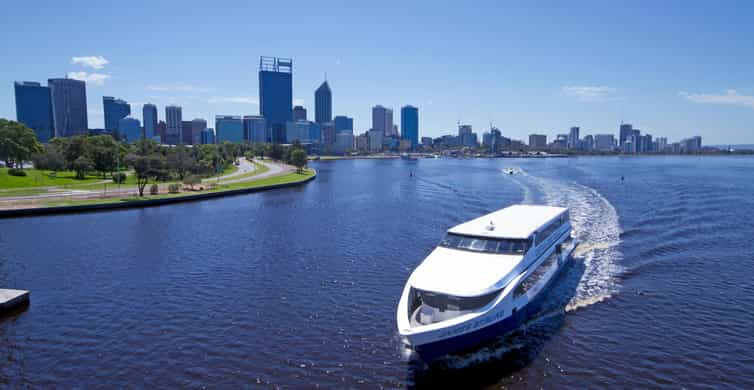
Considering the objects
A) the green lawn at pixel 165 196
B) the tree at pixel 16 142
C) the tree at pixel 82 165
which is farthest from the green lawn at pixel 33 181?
the green lawn at pixel 165 196

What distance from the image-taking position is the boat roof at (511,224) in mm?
27531

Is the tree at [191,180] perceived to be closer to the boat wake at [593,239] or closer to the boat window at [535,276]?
the boat wake at [593,239]

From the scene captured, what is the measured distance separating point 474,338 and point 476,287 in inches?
88.1

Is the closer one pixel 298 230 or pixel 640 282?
pixel 640 282


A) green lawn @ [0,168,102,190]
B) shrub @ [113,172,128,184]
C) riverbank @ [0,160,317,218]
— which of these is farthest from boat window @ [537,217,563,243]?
green lawn @ [0,168,102,190]

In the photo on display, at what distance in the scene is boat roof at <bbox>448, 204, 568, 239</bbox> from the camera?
27.5 metres

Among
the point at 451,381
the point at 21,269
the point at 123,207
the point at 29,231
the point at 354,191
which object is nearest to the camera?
the point at 451,381

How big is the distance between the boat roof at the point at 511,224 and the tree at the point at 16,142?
105788 mm

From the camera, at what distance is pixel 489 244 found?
26703mm

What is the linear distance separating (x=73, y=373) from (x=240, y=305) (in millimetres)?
9352


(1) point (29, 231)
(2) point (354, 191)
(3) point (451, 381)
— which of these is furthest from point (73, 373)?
(2) point (354, 191)

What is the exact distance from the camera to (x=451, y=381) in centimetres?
1952

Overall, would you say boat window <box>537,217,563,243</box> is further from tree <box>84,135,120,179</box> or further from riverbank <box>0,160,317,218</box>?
tree <box>84,135,120,179</box>

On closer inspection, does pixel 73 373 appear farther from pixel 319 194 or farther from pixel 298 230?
pixel 319 194
